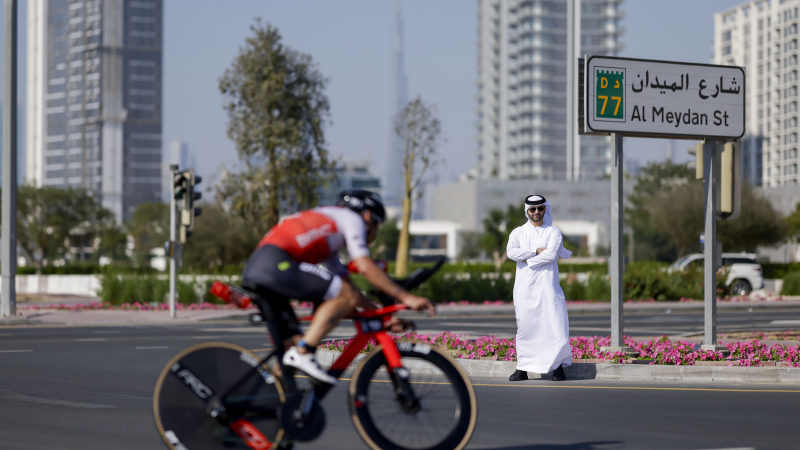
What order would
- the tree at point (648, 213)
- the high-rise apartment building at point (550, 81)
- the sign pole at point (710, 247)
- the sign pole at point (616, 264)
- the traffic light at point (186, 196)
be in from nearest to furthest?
the sign pole at point (616, 264), the sign pole at point (710, 247), the traffic light at point (186, 196), the tree at point (648, 213), the high-rise apartment building at point (550, 81)

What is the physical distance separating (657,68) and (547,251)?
144 inches

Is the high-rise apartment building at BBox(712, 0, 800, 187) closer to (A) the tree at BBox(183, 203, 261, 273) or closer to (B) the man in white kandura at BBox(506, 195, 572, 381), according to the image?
(A) the tree at BBox(183, 203, 261, 273)

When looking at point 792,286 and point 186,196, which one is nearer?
point 186,196

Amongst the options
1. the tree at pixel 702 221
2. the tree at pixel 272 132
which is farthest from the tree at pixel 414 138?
the tree at pixel 702 221

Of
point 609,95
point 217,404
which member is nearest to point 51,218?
point 609,95

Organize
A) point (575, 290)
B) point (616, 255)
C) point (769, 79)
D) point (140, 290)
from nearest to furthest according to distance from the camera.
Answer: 1. point (616, 255)
2. point (140, 290)
3. point (575, 290)
4. point (769, 79)

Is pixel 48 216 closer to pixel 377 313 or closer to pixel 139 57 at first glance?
pixel 377 313

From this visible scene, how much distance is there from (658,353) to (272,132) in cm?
2419

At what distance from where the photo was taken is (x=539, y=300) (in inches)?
393

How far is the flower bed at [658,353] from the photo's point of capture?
10852 millimetres

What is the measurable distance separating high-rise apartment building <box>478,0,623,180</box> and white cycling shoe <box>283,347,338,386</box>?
6103 inches

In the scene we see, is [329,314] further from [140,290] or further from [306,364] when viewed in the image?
[140,290]

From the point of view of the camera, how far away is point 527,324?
9906 mm

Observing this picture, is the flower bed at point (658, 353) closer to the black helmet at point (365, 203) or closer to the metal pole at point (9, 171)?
the black helmet at point (365, 203)
